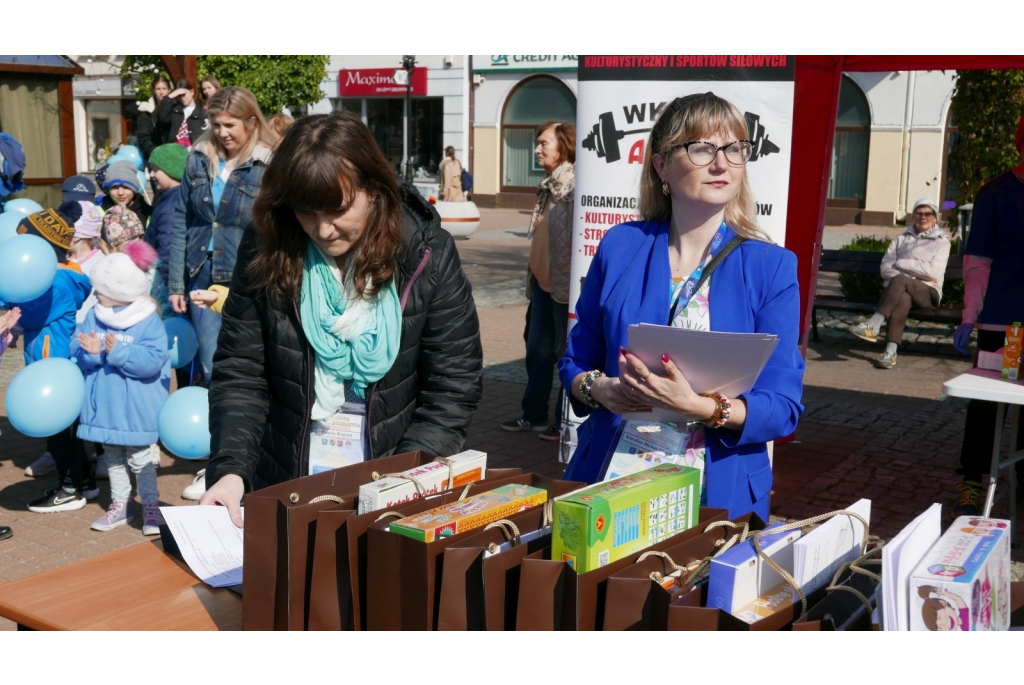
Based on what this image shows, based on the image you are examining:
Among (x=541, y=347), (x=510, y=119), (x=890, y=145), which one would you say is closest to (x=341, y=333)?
(x=541, y=347)

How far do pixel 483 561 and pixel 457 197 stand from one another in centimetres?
2279

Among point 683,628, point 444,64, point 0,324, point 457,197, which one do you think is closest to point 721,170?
point 683,628

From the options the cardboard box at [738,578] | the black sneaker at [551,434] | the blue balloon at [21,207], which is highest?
the blue balloon at [21,207]

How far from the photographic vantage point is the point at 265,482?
2.65m

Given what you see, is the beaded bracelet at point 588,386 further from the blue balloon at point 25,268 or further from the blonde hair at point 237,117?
the blue balloon at point 25,268

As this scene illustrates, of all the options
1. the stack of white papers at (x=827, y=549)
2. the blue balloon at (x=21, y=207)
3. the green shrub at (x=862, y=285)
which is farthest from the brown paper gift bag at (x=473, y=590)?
the green shrub at (x=862, y=285)

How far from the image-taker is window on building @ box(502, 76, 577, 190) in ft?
91.9

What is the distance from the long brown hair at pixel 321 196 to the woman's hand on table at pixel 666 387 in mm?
711

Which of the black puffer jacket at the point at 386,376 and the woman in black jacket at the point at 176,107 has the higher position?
the woman in black jacket at the point at 176,107

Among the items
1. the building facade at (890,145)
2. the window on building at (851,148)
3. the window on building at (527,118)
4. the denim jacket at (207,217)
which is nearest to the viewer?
the denim jacket at (207,217)

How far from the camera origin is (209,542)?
2.22 meters

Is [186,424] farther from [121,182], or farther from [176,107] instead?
[176,107]

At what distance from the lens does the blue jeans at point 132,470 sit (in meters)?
5.01

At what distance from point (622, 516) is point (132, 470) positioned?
403cm
